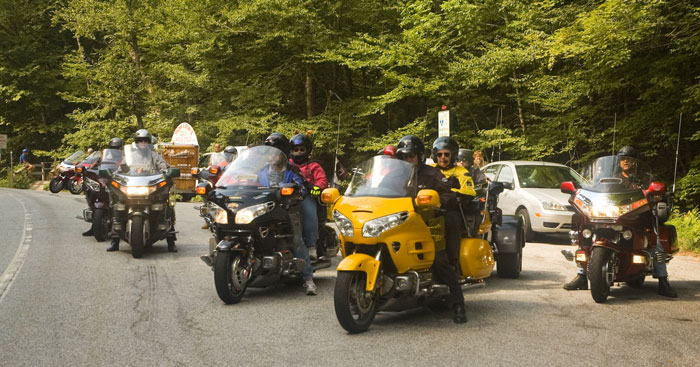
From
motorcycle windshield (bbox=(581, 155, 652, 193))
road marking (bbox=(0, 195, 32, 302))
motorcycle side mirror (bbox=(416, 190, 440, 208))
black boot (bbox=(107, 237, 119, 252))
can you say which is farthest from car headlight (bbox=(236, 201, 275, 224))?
black boot (bbox=(107, 237, 119, 252))

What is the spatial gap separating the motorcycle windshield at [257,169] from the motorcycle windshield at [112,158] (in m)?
5.21

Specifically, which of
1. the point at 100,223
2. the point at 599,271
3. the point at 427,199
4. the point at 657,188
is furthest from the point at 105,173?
the point at 657,188

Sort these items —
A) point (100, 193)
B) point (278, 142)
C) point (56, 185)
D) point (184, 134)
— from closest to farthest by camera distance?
point (278, 142) → point (100, 193) → point (184, 134) → point (56, 185)

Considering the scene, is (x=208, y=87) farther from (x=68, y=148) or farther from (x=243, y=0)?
(x=68, y=148)

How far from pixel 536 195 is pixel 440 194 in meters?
8.83

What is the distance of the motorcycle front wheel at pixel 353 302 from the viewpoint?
6.49 metres

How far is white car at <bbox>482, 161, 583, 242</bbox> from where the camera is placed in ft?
49.7

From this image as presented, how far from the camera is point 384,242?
22.4ft

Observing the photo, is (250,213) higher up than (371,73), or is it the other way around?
(371,73)

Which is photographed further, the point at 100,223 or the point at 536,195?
the point at 536,195

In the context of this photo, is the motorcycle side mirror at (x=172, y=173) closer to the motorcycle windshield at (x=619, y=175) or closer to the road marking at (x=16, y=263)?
the road marking at (x=16, y=263)

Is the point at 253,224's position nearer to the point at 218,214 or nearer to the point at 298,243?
the point at 218,214

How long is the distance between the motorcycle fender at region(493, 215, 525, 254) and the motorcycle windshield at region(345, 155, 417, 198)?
3.35 metres

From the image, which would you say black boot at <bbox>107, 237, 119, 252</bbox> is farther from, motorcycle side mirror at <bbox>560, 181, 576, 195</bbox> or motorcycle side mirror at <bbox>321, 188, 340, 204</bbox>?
motorcycle side mirror at <bbox>560, 181, 576, 195</bbox>
